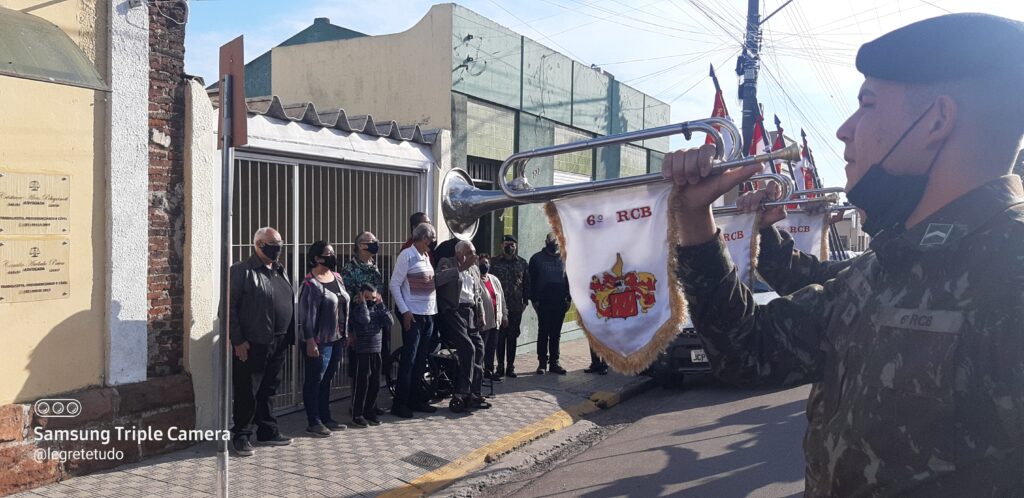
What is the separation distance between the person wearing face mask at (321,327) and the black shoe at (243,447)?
733 millimetres

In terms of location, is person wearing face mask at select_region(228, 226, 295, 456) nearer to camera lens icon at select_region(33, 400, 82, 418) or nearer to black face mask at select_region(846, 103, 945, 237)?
camera lens icon at select_region(33, 400, 82, 418)

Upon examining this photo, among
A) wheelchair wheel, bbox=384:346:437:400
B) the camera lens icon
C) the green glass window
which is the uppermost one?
the green glass window

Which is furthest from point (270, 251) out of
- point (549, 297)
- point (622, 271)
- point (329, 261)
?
point (549, 297)

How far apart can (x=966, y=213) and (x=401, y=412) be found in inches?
260

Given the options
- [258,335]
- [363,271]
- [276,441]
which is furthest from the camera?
[363,271]

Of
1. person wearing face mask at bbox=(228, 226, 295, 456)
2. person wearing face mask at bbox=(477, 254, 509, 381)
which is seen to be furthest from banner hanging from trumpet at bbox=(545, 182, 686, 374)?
person wearing face mask at bbox=(477, 254, 509, 381)

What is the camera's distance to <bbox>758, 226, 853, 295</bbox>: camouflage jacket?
348 cm

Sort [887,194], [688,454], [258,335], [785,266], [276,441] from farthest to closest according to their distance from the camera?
[688,454]
[276,441]
[258,335]
[785,266]
[887,194]

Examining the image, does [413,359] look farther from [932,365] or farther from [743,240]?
[932,365]

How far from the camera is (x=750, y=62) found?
13.9 meters

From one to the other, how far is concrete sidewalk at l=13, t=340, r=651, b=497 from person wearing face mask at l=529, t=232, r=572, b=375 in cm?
165

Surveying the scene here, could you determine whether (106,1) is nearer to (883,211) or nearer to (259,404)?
(259,404)

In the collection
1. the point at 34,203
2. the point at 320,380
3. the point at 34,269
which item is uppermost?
the point at 34,203

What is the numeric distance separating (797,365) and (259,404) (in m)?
5.33
